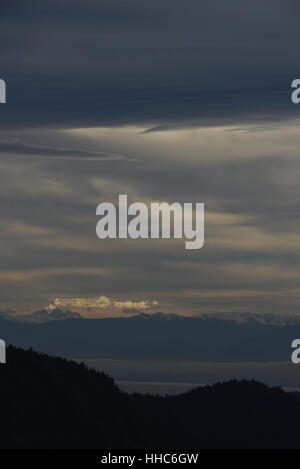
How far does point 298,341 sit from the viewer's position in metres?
125

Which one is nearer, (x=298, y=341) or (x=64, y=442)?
(x=298, y=341)
